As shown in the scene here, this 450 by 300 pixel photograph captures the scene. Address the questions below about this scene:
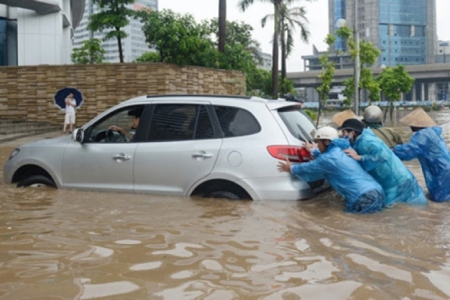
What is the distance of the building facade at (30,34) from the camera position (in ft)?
97.7

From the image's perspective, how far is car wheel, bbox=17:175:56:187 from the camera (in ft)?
24.7

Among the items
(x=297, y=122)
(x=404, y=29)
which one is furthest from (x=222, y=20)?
(x=404, y=29)

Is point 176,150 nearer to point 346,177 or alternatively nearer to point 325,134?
point 325,134

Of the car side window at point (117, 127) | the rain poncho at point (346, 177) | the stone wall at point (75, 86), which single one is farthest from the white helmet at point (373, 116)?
the stone wall at point (75, 86)

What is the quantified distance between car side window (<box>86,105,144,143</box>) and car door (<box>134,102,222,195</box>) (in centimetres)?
25

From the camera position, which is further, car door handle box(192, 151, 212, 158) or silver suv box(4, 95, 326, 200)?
car door handle box(192, 151, 212, 158)

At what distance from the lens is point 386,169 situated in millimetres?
6445

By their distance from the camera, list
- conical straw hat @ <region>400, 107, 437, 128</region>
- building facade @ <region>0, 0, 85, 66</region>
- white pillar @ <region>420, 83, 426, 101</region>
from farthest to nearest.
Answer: white pillar @ <region>420, 83, 426, 101</region> → building facade @ <region>0, 0, 85, 66</region> → conical straw hat @ <region>400, 107, 437, 128</region>

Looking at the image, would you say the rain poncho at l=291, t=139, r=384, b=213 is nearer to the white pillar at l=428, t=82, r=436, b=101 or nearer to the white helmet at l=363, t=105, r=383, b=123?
the white helmet at l=363, t=105, r=383, b=123

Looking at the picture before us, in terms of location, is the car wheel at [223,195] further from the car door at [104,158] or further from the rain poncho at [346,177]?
the car door at [104,158]

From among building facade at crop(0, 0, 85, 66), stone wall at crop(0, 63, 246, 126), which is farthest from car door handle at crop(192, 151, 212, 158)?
building facade at crop(0, 0, 85, 66)

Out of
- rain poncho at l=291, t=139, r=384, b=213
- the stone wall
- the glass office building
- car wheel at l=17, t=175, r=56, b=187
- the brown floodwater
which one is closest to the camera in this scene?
the brown floodwater

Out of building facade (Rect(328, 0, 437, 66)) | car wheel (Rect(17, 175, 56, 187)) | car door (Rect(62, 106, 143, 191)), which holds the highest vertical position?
building facade (Rect(328, 0, 437, 66))

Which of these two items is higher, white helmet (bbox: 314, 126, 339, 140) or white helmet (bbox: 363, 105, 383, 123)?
white helmet (bbox: 363, 105, 383, 123)
